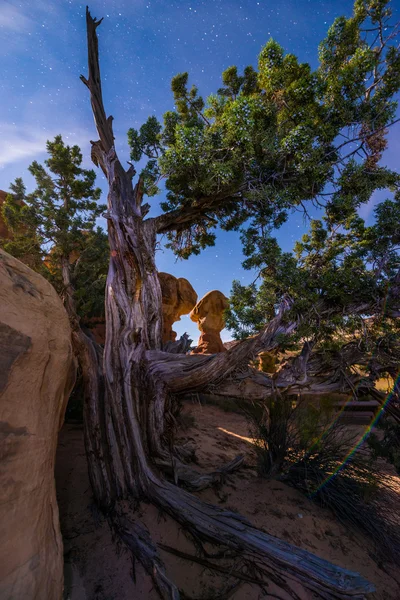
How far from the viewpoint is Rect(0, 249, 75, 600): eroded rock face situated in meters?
1.82

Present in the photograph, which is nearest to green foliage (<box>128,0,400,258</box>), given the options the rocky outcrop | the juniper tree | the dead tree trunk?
the juniper tree

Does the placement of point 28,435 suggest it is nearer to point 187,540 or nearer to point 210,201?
point 187,540

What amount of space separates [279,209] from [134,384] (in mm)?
5018

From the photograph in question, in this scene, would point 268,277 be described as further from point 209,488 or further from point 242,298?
point 209,488

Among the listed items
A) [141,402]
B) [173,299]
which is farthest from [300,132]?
[173,299]

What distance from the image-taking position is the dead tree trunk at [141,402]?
2910mm

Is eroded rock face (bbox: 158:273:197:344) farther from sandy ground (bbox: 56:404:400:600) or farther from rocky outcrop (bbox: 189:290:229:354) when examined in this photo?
sandy ground (bbox: 56:404:400:600)

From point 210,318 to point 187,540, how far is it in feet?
62.5

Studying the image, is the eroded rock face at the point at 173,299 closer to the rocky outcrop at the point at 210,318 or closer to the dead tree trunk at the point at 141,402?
the rocky outcrop at the point at 210,318

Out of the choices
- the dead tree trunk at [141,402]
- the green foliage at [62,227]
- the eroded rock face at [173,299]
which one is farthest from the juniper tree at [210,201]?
the eroded rock face at [173,299]

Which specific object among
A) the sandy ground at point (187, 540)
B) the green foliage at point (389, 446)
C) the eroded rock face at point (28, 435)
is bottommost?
the sandy ground at point (187, 540)

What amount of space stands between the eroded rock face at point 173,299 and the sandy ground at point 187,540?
13.7m

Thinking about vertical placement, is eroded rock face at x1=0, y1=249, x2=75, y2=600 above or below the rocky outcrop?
below

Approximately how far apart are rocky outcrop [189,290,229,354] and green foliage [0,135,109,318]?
12.9m
